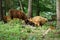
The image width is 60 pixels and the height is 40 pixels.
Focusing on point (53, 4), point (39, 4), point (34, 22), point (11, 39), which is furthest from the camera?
point (53, 4)

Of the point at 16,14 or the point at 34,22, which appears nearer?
the point at 34,22

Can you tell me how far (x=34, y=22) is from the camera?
38.7 ft

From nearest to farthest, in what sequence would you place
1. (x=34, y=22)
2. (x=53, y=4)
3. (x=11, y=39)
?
(x=11, y=39)
(x=34, y=22)
(x=53, y=4)

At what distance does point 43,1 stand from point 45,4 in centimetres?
30

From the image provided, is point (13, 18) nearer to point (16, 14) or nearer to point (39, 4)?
point (16, 14)

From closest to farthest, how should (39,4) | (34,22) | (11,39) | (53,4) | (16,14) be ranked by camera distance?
1. (11,39)
2. (34,22)
3. (16,14)
4. (39,4)
5. (53,4)

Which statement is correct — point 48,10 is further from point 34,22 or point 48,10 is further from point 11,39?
point 11,39

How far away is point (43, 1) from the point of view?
17.5 meters

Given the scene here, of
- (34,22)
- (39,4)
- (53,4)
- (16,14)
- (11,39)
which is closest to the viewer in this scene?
(11,39)

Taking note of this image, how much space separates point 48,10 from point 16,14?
554 cm

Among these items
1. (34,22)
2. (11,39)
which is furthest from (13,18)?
(11,39)

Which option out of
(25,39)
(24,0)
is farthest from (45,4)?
(25,39)

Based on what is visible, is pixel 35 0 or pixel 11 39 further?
pixel 35 0

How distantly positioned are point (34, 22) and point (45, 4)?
5.98 m
